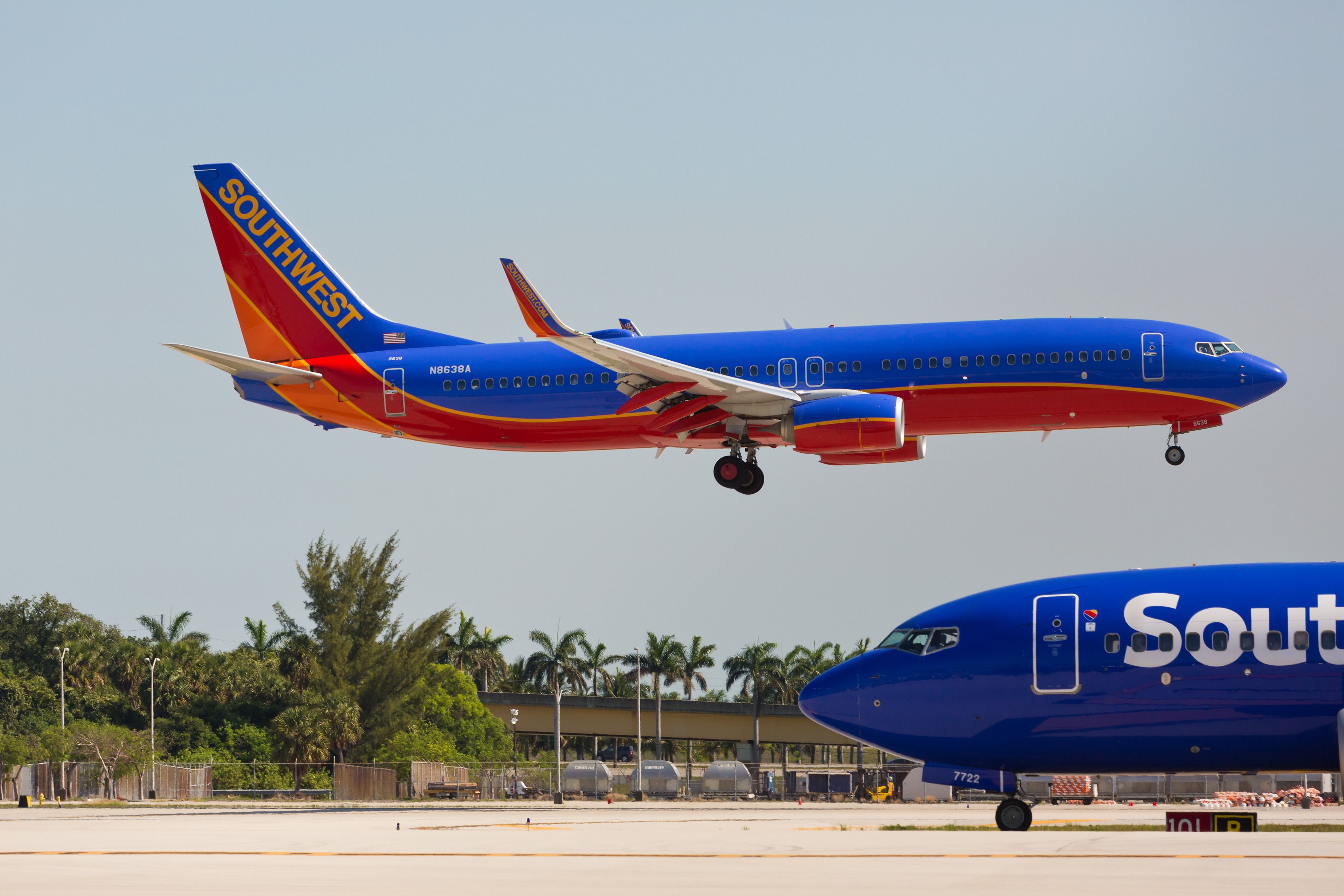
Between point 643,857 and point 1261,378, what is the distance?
23197 mm

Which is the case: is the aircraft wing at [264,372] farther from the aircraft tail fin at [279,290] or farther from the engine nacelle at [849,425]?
the engine nacelle at [849,425]

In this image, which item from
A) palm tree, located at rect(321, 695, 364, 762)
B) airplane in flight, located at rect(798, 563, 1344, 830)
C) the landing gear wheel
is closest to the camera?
airplane in flight, located at rect(798, 563, 1344, 830)

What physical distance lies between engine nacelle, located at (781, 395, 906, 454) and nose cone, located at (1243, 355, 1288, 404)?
28.4 feet

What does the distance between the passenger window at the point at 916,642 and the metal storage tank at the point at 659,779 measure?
57.6 meters

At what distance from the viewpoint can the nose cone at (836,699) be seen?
25.5m

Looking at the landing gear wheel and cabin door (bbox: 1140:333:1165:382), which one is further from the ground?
cabin door (bbox: 1140:333:1165:382)

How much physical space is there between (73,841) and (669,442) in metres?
18.8

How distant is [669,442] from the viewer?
133 feet

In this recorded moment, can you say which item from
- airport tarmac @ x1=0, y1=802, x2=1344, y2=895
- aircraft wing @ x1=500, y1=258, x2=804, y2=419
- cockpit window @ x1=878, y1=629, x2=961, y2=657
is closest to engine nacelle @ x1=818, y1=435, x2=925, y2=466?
aircraft wing @ x1=500, y1=258, x2=804, y2=419

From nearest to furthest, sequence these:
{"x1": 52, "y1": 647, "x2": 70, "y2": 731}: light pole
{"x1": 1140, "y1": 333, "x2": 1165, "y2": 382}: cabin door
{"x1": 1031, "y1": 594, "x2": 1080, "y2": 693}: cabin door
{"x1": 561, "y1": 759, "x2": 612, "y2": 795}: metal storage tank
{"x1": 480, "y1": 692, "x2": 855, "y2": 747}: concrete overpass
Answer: {"x1": 1031, "y1": 594, "x2": 1080, "y2": 693}: cabin door < {"x1": 1140, "y1": 333, "x2": 1165, "y2": 382}: cabin door < {"x1": 561, "y1": 759, "x2": 612, "y2": 795}: metal storage tank < {"x1": 52, "y1": 647, "x2": 70, "y2": 731}: light pole < {"x1": 480, "y1": 692, "x2": 855, "y2": 747}: concrete overpass

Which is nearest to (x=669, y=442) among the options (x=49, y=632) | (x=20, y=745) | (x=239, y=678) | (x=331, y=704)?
(x=20, y=745)

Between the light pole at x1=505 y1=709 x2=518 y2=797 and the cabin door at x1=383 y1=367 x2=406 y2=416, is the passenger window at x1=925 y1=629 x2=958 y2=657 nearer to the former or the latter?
the cabin door at x1=383 y1=367 x2=406 y2=416

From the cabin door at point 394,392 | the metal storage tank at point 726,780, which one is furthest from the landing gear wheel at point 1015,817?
the metal storage tank at point 726,780

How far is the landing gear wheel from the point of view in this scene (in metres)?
24.8
